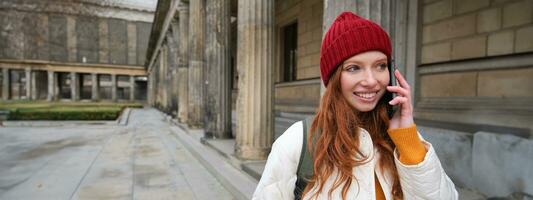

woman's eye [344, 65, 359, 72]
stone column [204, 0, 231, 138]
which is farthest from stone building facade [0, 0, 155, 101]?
woman's eye [344, 65, 359, 72]

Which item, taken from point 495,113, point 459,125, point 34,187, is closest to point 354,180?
point 495,113

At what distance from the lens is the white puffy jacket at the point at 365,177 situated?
125cm

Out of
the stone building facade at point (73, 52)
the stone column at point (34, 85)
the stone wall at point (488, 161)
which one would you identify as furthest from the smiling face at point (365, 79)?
the stone column at point (34, 85)

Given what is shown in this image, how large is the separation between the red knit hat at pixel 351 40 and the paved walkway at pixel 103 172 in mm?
4010

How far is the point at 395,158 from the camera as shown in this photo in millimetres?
1288

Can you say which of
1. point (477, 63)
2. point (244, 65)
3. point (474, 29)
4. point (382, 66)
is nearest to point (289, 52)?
point (244, 65)

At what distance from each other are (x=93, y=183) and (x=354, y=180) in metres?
5.47

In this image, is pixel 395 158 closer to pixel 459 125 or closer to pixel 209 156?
pixel 459 125

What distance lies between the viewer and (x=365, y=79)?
1295mm

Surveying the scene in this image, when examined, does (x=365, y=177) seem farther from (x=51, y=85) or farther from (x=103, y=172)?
(x=51, y=85)

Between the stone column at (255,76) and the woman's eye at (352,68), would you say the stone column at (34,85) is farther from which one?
the woman's eye at (352,68)

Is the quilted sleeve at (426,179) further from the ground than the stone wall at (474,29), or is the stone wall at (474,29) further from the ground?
the stone wall at (474,29)

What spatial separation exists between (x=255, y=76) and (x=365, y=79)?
4.74 m

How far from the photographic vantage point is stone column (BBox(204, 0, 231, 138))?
334 inches
